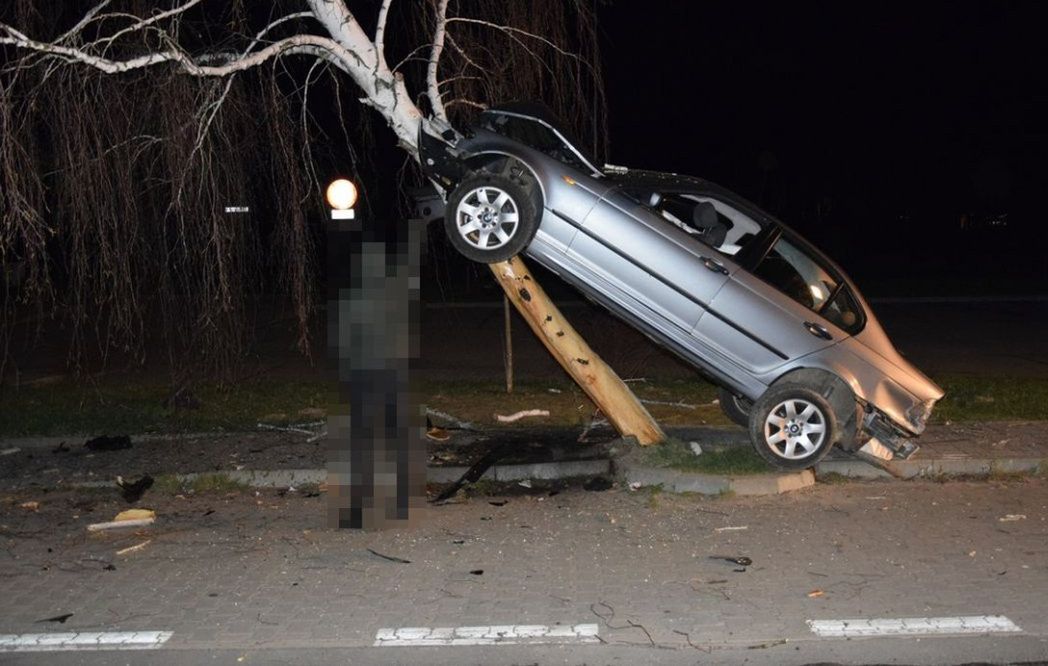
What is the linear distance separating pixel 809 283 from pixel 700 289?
0.99 metres

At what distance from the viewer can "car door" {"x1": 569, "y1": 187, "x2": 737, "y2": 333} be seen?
8062mm

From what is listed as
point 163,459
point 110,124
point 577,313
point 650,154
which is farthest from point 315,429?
point 650,154

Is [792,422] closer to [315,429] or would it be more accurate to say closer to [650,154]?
[315,429]

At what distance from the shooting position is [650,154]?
36.5 m

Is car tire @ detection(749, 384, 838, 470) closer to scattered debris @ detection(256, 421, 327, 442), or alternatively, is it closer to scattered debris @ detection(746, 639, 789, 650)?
scattered debris @ detection(746, 639, 789, 650)

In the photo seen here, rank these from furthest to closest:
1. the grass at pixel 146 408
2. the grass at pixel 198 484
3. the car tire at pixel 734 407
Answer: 1. the grass at pixel 146 408
2. the car tire at pixel 734 407
3. the grass at pixel 198 484

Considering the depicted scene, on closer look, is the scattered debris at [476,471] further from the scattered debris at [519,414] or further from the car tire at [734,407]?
the car tire at [734,407]

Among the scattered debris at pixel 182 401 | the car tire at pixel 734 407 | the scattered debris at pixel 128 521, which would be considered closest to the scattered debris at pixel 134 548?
the scattered debris at pixel 128 521

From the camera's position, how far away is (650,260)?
8055 millimetres

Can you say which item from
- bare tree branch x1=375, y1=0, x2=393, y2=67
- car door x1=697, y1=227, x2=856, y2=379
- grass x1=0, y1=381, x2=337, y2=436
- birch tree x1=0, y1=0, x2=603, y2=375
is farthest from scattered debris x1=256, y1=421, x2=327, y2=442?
car door x1=697, y1=227, x2=856, y2=379

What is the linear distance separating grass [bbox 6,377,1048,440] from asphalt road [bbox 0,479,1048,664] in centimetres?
237

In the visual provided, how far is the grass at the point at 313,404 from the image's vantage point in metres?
10.8

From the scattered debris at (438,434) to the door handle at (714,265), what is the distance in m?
3.15

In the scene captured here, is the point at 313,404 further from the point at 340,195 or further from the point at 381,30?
the point at 381,30
